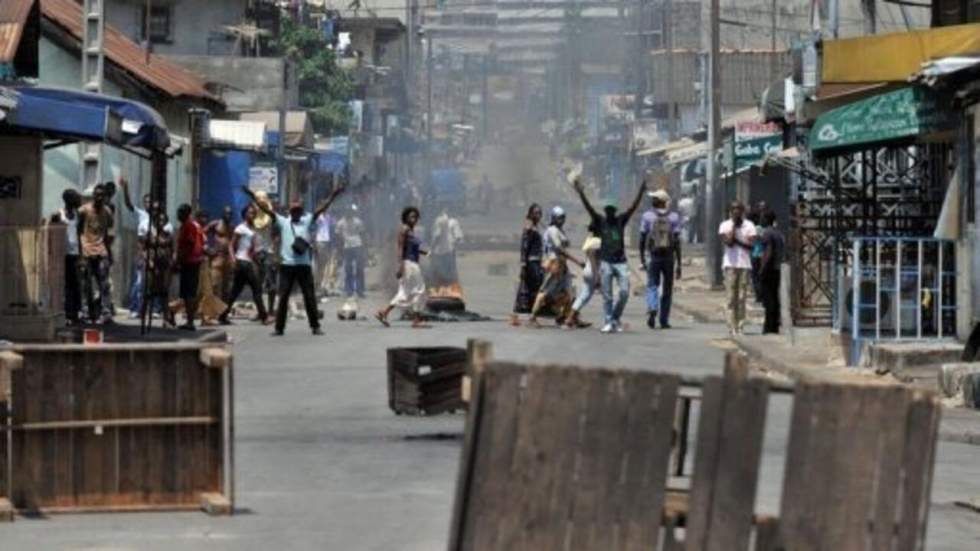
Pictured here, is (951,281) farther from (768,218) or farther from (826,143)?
(768,218)

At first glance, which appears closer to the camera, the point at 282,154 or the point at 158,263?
the point at 158,263

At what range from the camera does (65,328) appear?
92.5 feet

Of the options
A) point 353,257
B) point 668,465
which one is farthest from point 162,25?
point 668,465

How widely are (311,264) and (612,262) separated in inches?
152

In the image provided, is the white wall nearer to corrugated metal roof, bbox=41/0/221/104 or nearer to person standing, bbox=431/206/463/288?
corrugated metal roof, bbox=41/0/221/104

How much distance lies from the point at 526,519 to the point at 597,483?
0.25 metres

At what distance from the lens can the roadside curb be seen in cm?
1845

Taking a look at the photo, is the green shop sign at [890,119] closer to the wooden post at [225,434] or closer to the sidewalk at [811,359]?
the sidewalk at [811,359]

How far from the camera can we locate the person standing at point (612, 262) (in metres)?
32.3

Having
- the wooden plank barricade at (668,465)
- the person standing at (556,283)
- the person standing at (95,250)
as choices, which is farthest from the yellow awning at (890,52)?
the wooden plank barricade at (668,465)

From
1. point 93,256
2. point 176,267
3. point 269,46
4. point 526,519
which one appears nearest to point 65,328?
point 93,256

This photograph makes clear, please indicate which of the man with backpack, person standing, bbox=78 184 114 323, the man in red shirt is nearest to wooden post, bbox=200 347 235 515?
person standing, bbox=78 184 114 323

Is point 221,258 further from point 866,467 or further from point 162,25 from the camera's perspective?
point 162,25

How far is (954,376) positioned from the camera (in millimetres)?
21078
